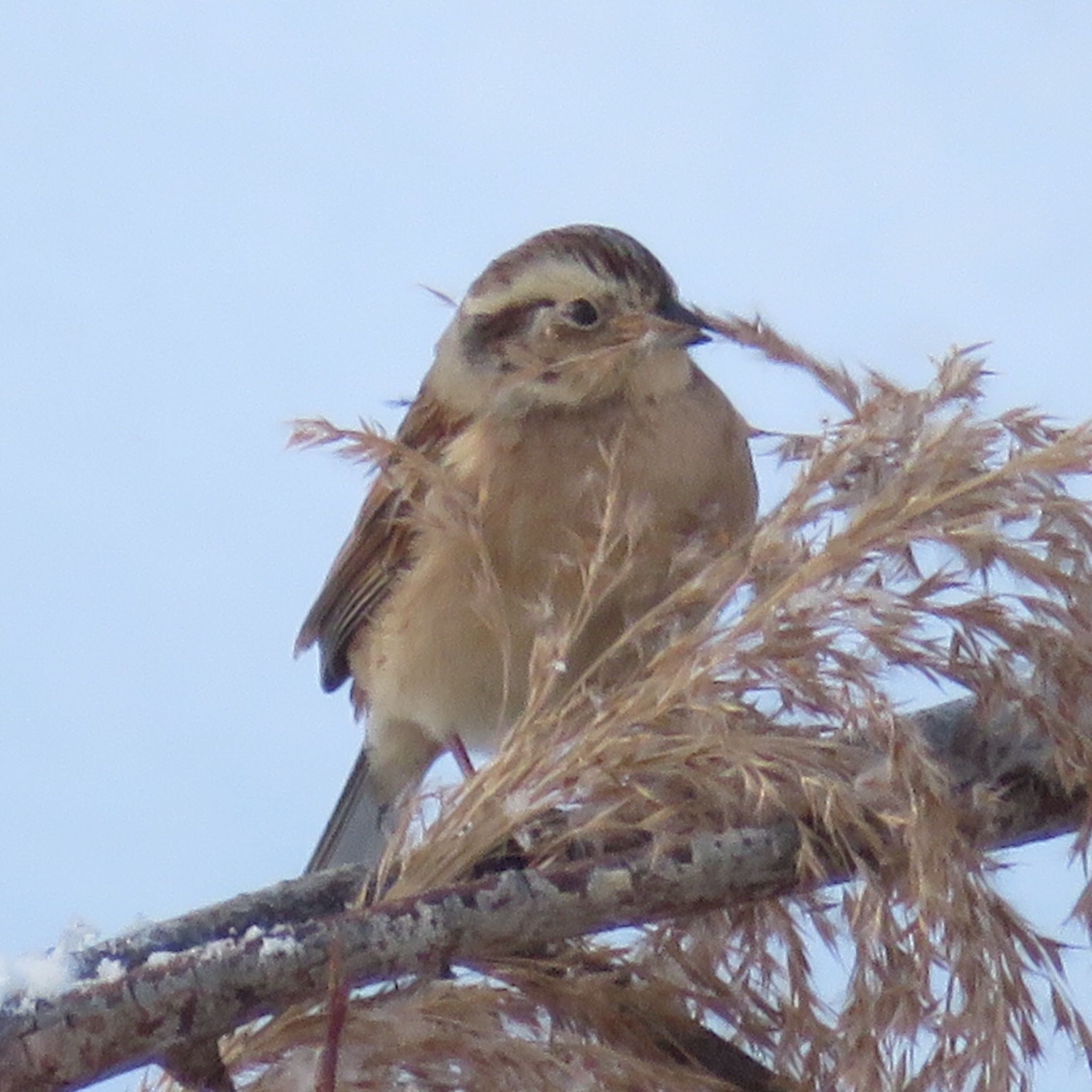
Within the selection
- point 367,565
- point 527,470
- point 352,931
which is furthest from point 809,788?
point 367,565

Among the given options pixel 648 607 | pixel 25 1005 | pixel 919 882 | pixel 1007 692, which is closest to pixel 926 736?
pixel 1007 692

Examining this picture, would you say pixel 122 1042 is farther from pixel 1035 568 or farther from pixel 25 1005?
pixel 1035 568

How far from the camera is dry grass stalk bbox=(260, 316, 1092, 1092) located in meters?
1.47

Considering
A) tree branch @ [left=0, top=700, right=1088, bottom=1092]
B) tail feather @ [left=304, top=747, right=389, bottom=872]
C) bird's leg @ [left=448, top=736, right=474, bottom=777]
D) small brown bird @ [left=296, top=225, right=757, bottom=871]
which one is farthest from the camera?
tail feather @ [left=304, top=747, right=389, bottom=872]

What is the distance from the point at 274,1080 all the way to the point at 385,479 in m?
0.61

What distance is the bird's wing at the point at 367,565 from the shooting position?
2.95 metres

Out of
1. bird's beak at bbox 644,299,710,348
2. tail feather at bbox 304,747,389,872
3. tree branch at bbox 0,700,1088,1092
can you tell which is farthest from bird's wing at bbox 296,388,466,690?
tree branch at bbox 0,700,1088,1092

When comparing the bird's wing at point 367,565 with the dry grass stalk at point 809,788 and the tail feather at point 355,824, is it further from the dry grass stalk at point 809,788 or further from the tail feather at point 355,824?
the dry grass stalk at point 809,788

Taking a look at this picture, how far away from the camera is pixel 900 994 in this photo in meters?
1.48

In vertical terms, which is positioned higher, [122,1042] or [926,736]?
[926,736]

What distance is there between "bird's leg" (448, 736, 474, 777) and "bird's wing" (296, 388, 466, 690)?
23 cm

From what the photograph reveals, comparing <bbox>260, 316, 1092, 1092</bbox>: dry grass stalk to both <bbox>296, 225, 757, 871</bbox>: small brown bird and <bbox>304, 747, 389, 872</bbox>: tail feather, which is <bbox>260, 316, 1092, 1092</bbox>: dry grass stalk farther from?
<bbox>304, 747, 389, 872</bbox>: tail feather

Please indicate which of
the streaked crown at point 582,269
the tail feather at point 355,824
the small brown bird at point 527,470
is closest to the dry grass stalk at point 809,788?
the small brown bird at point 527,470

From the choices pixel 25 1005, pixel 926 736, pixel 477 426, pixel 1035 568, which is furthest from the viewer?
pixel 477 426
